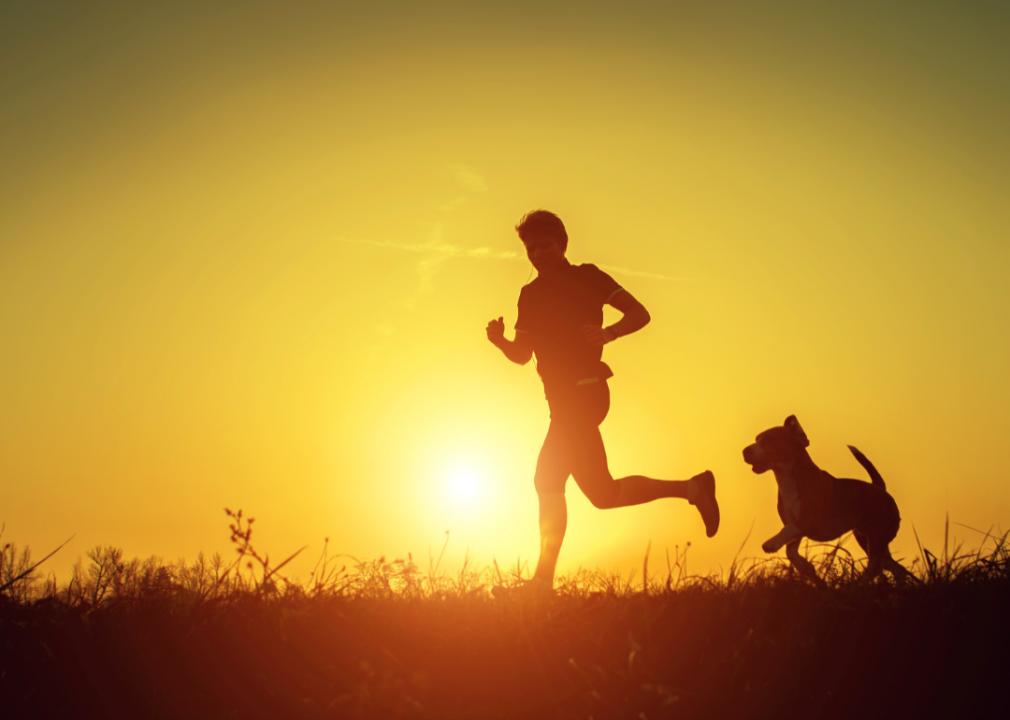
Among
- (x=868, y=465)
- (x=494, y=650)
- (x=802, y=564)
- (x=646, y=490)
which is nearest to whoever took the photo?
(x=494, y=650)

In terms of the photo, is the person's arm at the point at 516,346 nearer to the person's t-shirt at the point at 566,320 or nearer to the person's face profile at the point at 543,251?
the person's t-shirt at the point at 566,320

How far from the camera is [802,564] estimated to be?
4.17m

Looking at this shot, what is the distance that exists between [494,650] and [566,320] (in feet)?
9.26

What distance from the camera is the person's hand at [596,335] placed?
4.93 meters

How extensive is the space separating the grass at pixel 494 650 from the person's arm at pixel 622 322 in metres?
1.80

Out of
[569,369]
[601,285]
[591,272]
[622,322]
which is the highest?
[591,272]

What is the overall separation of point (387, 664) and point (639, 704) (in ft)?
3.34

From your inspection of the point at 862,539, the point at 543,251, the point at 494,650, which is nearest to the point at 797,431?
the point at 862,539

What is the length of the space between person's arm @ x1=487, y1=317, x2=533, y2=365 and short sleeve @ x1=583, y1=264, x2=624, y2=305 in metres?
0.63

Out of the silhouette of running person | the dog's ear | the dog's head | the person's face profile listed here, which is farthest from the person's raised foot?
the person's face profile

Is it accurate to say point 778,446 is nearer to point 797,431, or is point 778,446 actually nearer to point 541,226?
point 797,431

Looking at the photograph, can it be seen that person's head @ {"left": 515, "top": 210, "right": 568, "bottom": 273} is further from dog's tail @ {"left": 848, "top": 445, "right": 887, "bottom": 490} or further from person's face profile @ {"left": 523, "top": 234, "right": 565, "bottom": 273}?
dog's tail @ {"left": 848, "top": 445, "right": 887, "bottom": 490}

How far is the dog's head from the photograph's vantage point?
5.83m

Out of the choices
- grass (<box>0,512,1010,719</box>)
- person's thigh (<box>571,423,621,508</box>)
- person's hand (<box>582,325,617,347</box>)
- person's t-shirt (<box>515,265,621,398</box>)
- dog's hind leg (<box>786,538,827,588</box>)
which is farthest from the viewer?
person's t-shirt (<box>515,265,621,398</box>)
